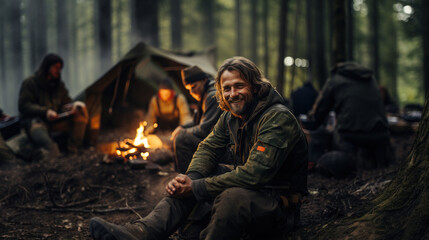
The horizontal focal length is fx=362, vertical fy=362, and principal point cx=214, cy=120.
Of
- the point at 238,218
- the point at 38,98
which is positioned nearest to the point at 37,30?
the point at 38,98

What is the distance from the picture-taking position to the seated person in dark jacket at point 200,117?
460 centimetres

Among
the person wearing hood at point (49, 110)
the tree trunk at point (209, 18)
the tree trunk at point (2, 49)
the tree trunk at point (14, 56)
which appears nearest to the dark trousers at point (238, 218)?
the person wearing hood at point (49, 110)

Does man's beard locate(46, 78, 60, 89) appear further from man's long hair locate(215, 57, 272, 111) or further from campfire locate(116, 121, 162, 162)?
man's long hair locate(215, 57, 272, 111)

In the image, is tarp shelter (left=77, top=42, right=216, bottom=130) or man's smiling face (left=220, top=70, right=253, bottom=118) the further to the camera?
tarp shelter (left=77, top=42, right=216, bottom=130)

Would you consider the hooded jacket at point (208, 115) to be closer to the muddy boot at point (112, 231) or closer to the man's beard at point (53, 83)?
the muddy boot at point (112, 231)

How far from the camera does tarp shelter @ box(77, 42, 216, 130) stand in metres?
7.82

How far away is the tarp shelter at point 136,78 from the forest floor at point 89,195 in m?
1.96

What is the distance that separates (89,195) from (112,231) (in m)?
2.54

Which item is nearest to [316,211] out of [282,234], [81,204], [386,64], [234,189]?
[282,234]

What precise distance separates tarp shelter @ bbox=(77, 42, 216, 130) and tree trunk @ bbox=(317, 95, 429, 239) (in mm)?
5166

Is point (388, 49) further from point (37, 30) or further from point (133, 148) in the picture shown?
point (133, 148)

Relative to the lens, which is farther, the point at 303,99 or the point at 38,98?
the point at 303,99

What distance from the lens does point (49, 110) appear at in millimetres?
6742

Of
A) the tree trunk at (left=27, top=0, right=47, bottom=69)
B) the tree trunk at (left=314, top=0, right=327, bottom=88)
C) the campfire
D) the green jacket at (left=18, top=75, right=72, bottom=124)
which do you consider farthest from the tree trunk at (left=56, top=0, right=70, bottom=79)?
the campfire
